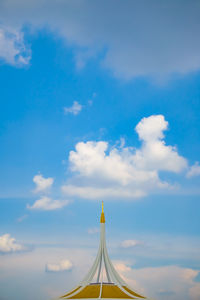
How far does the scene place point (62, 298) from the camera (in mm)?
43656

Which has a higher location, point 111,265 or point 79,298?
point 111,265

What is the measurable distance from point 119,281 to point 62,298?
8.37 m

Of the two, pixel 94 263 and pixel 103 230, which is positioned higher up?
pixel 103 230

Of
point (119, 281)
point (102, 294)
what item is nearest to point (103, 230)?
point (119, 281)

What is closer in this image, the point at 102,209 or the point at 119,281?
the point at 119,281

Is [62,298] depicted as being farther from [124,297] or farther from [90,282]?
[124,297]

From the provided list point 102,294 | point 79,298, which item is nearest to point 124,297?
point 102,294

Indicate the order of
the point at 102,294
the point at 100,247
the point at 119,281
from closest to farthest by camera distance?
1. the point at 102,294
2. the point at 119,281
3. the point at 100,247

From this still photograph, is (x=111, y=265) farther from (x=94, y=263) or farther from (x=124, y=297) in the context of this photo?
(x=124, y=297)

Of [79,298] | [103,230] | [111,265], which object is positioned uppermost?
[103,230]

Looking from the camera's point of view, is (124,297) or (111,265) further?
(111,265)

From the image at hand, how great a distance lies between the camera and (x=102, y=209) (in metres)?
52.6

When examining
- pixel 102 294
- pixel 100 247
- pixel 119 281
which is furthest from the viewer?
pixel 100 247

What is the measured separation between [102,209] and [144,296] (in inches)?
557
